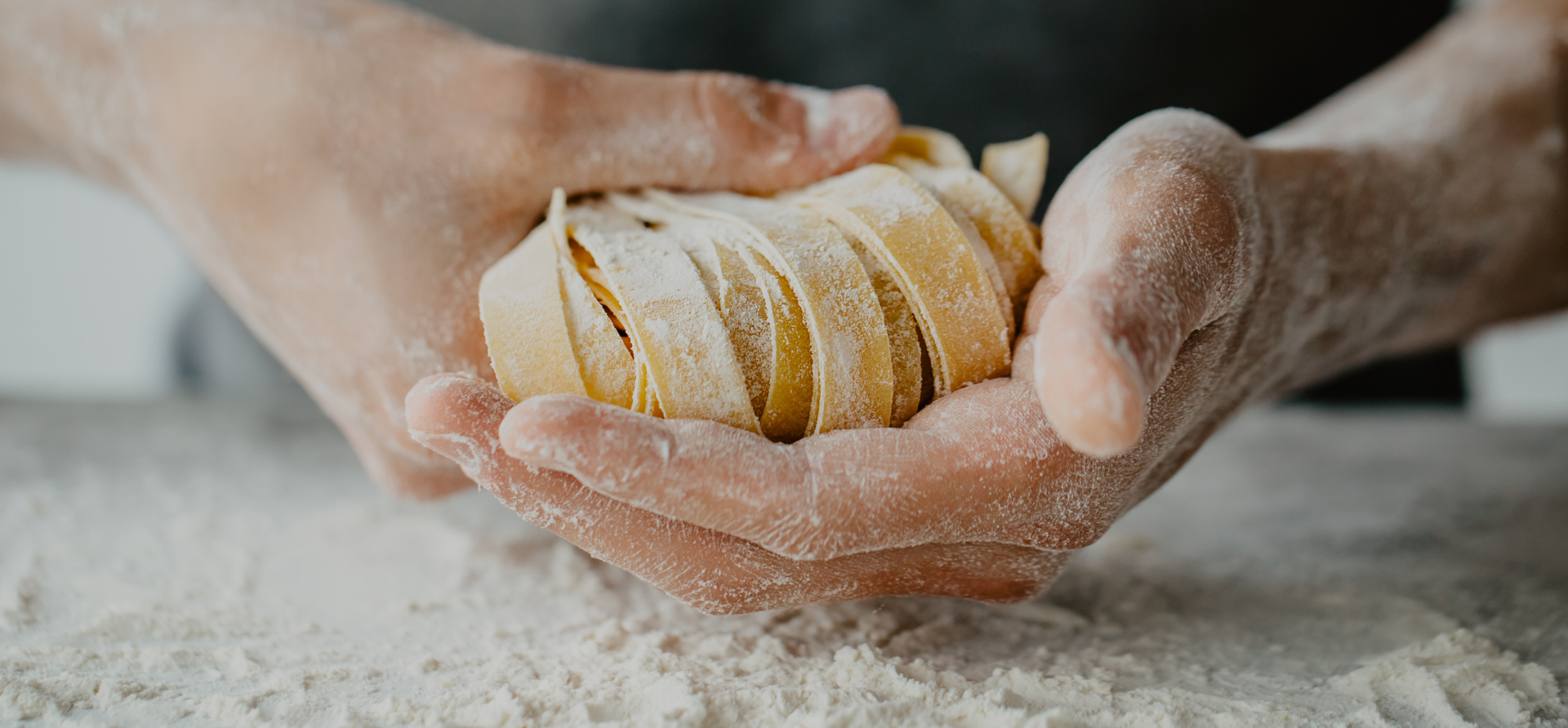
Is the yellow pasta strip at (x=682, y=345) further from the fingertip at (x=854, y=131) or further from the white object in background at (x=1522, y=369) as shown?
the white object in background at (x=1522, y=369)

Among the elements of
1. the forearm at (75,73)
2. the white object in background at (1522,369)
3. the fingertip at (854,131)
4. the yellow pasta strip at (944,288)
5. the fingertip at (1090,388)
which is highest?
the forearm at (75,73)

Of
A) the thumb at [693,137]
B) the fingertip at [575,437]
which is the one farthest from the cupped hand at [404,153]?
the fingertip at [575,437]

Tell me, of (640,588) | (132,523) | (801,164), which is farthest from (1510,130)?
(132,523)

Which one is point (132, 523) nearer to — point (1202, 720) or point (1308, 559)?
point (1202, 720)

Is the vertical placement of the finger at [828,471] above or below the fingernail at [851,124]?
below

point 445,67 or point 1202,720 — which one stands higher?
point 445,67

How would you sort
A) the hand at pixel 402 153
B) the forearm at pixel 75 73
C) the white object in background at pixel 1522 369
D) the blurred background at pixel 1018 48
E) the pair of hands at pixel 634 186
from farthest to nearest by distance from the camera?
1. the white object in background at pixel 1522 369
2. the blurred background at pixel 1018 48
3. the forearm at pixel 75 73
4. the hand at pixel 402 153
5. the pair of hands at pixel 634 186
